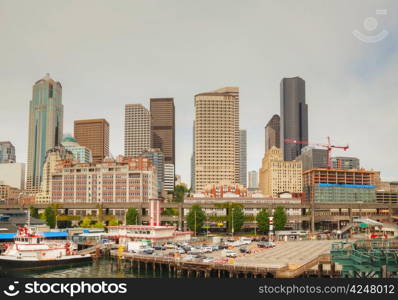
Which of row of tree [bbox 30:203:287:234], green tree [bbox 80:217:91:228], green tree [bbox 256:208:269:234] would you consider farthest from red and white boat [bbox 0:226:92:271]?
green tree [bbox 256:208:269:234]

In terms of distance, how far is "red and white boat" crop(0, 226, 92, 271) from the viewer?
77562mm

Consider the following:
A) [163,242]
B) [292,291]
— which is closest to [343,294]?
[292,291]

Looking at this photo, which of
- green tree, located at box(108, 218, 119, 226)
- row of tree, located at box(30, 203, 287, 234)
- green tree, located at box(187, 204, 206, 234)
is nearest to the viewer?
green tree, located at box(187, 204, 206, 234)

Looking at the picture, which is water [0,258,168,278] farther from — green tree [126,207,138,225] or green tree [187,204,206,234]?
green tree [126,207,138,225]

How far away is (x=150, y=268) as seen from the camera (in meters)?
80.7

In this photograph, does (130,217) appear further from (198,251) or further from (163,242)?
(198,251)

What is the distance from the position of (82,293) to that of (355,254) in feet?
108

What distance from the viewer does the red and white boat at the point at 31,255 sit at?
254 feet

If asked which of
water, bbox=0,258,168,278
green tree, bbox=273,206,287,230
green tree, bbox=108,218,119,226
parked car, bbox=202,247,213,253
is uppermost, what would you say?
green tree, bbox=273,206,287,230

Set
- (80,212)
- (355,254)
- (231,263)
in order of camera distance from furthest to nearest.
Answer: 1. (80,212)
2. (231,263)
3. (355,254)

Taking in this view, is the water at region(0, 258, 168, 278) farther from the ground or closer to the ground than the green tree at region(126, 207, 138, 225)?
closer to the ground

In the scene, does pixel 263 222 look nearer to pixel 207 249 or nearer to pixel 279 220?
pixel 279 220

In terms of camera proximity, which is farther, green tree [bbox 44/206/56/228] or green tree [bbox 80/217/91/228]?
green tree [bbox 44/206/56/228]

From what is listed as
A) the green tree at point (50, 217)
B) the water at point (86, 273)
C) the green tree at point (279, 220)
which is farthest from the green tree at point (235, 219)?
the water at point (86, 273)
